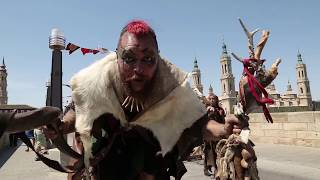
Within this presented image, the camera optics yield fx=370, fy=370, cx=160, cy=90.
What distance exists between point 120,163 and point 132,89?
53 cm

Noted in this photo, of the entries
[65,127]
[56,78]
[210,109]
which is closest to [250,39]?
[65,127]

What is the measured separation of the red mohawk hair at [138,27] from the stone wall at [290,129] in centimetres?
1231

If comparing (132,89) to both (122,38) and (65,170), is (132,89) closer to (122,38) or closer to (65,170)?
(122,38)

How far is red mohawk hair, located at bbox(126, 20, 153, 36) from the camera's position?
99.6 inches

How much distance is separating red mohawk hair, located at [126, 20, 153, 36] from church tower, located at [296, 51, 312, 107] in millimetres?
109389

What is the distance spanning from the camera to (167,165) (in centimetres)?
265

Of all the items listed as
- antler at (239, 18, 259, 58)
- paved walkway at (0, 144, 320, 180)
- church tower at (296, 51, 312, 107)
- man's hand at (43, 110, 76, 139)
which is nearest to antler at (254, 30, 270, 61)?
antler at (239, 18, 259, 58)

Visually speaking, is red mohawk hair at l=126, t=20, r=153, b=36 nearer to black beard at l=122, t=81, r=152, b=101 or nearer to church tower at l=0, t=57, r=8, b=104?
black beard at l=122, t=81, r=152, b=101

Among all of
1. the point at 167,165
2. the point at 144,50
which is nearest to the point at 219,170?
the point at 167,165

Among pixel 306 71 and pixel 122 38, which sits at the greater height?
pixel 306 71

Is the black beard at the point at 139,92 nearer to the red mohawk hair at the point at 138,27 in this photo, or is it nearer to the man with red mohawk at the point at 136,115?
the man with red mohawk at the point at 136,115

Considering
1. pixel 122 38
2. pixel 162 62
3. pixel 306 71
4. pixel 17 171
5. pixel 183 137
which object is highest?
pixel 306 71

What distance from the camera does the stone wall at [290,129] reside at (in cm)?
1374

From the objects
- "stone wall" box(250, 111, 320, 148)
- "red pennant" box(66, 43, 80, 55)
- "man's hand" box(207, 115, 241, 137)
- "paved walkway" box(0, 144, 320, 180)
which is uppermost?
"red pennant" box(66, 43, 80, 55)
